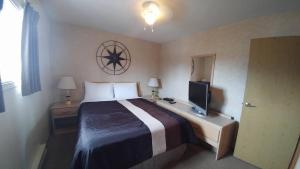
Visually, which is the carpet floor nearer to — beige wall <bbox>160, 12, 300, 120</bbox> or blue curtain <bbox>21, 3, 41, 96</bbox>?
beige wall <bbox>160, 12, 300, 120</bbox>

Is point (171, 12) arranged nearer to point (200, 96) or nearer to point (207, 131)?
point (200, 96)

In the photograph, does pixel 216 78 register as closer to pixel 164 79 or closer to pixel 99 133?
pixel 164 79

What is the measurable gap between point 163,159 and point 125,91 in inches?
72.0

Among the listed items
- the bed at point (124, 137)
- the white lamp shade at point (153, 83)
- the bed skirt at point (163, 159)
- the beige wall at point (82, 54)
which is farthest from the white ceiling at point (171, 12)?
the bed skirt at point (163, 159)

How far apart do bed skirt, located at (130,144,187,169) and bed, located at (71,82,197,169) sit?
0.25ft

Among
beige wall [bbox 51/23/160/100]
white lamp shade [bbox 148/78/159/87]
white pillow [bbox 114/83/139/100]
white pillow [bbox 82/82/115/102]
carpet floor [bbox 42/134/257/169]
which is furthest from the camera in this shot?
white lamp shade [bbox 148/78/159/87]

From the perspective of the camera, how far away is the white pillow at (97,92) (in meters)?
2.79

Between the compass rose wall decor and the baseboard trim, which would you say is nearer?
the baseboard trim

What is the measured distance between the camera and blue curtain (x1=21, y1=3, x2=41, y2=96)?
4.19ft

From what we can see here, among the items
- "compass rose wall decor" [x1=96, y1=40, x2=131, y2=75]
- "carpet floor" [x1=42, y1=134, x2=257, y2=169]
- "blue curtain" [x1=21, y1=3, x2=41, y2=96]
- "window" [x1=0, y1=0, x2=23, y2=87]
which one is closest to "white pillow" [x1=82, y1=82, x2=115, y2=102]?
"compass rose wall decor" [x1=96, y1=40, x2=131, y2=75]

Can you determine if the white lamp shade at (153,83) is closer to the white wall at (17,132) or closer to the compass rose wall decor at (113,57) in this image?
the compass rose wall decor at (113,57)

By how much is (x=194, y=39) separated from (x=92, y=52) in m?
2.38

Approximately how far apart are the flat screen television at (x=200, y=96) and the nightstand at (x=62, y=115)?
2345 mm

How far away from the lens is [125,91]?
3.15 metres
